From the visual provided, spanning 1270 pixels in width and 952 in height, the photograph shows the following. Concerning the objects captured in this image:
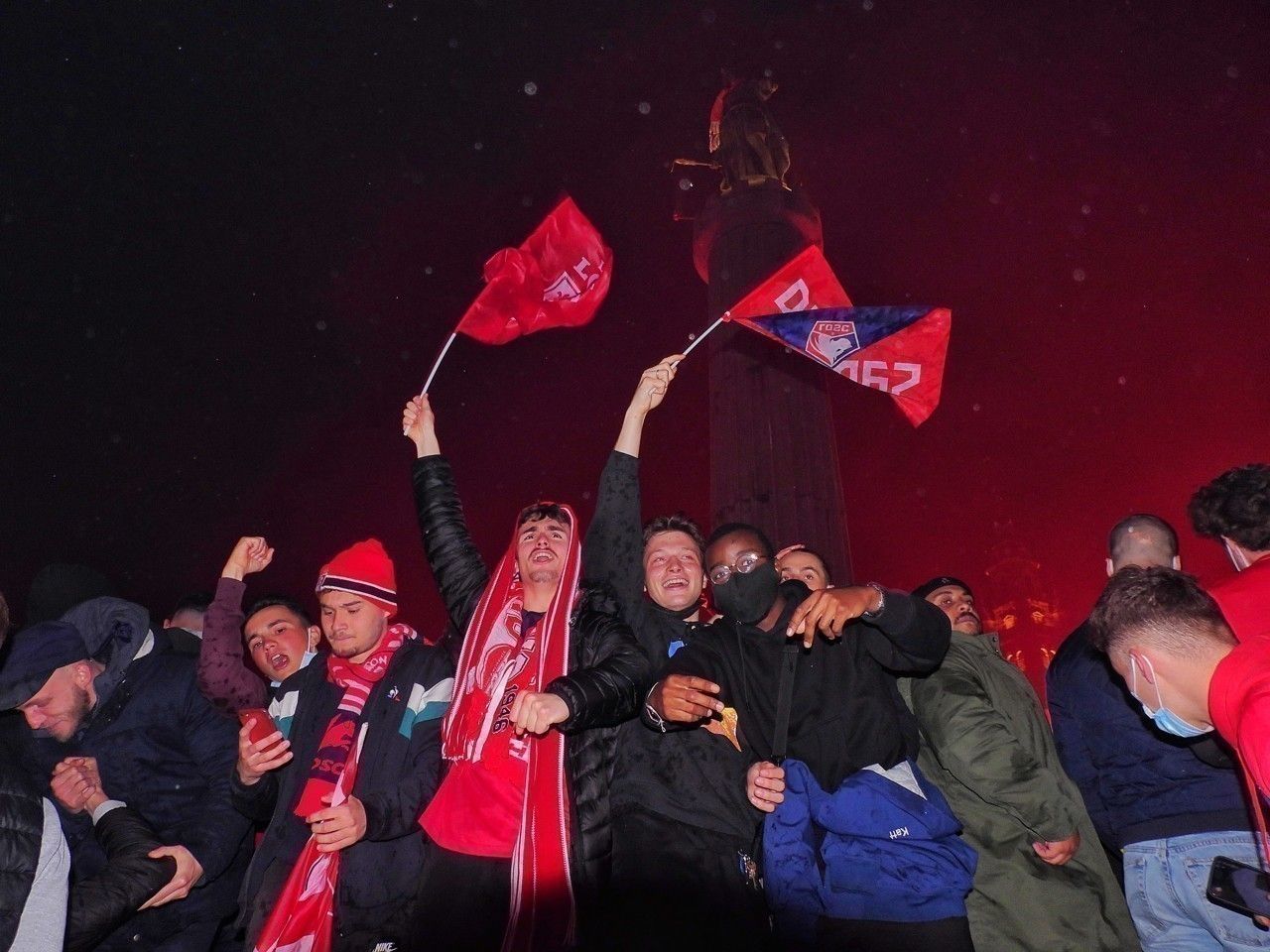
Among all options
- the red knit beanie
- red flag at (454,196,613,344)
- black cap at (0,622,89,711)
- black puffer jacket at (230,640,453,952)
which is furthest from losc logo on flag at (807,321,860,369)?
black cap at (0,622,89,711)

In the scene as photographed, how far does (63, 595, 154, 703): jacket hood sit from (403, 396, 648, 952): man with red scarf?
1588 millimetres

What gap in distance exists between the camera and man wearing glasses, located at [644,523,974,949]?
2828mm

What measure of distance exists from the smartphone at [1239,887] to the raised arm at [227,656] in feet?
12.9

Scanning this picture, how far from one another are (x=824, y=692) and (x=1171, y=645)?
3.61 feet

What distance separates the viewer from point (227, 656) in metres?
4.20

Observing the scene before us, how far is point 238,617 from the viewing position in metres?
4.35

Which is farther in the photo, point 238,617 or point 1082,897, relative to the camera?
point 238,617

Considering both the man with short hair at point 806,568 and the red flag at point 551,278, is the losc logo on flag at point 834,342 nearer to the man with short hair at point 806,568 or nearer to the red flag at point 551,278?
the red flag at point 551,278

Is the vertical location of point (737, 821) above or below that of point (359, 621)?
below

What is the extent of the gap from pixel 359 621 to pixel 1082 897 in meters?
3.26

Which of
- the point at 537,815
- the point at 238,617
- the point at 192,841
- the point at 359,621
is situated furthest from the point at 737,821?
the point at 238,617

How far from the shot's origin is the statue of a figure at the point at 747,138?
53.1 ft

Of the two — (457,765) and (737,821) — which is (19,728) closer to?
(457,765)

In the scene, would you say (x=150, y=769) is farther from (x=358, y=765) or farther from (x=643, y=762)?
(x=643, y=762)
